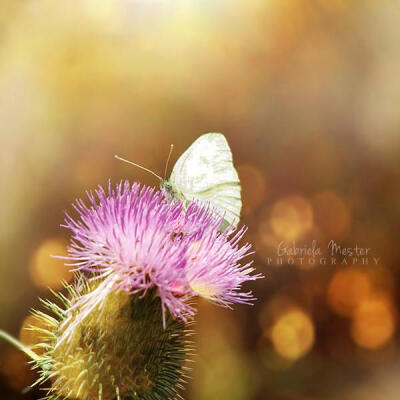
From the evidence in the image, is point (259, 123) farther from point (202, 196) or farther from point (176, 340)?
point (176, 340)

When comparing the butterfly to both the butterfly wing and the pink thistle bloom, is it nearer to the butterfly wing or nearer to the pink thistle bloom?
the butterfly wing

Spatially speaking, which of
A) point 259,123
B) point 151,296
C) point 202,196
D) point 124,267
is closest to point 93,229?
point 124,267

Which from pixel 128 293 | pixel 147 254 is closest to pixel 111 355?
pixel 128 293

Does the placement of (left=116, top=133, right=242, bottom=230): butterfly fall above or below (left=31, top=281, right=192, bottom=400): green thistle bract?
above

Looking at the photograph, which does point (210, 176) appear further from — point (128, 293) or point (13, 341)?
point (13, 341)

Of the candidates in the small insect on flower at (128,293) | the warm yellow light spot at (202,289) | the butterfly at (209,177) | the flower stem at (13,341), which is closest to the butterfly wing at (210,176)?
the butterfly at (209,177)

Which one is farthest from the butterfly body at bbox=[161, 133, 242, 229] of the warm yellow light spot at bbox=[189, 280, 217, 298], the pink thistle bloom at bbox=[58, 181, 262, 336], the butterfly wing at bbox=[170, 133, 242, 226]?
the warm yellow light spot at bbox=[189, 280, 217, 298]
